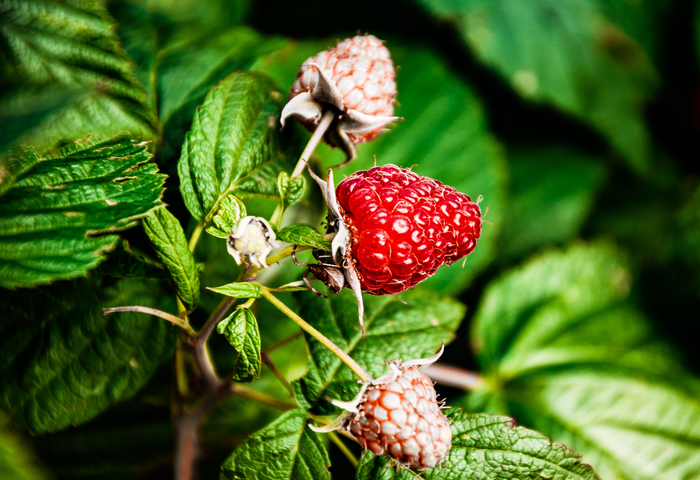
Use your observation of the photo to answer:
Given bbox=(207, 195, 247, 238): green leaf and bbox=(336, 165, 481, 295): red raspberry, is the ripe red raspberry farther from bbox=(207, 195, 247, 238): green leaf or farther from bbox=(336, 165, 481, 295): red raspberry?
bbox=(207, 195, 247, 238): green leaf

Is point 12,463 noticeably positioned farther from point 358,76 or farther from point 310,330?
point 358,76

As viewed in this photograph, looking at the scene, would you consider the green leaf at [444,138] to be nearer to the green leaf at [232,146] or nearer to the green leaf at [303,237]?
the green leaf at [232,146]

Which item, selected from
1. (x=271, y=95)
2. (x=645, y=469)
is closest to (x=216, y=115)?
(x=271, y=95)

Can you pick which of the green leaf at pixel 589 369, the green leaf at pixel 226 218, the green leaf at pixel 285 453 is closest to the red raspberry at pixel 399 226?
the green leaf at pixel 226 218

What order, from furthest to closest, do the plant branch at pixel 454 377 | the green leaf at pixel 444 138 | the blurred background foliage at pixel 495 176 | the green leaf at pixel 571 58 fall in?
the green leaf at pixel 571 58 < the green leaf at pixel 444 138 < the plant branch at pixel 454 377 < the blurred background foliage at pixel 495 176

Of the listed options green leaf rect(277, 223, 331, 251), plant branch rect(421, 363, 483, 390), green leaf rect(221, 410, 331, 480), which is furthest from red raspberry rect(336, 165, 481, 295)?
plant branch rect(421, 363, 483, 390)

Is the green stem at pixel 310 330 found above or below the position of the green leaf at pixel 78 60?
below

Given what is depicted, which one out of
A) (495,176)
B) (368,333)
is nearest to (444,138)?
(495,176)

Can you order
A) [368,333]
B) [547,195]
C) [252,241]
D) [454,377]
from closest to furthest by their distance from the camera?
[252,241]
[368,333]
[454,377]
[547,195]
